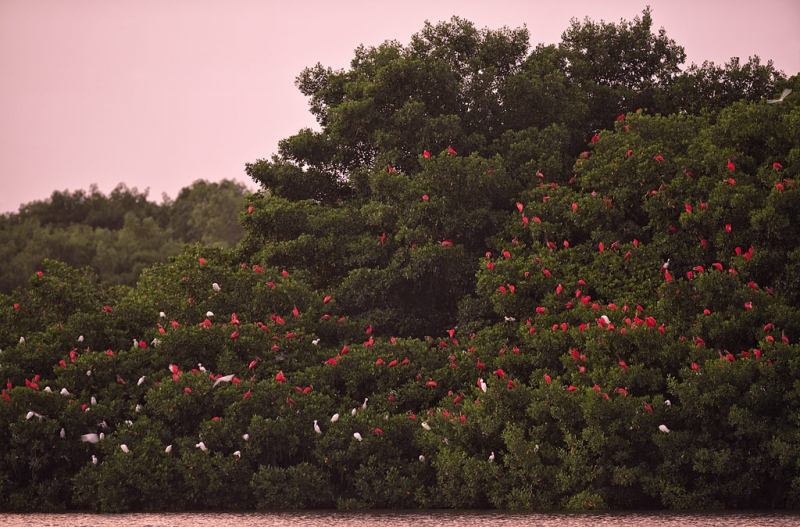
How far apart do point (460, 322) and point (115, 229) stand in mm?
59398

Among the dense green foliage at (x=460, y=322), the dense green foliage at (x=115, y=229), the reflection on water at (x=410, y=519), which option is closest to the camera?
the reflection on water at (x=410, y=519)

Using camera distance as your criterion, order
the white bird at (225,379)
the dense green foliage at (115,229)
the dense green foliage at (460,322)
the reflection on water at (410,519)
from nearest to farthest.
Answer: the reflection on water at (410,519)
the dense green foliage at (460,322)
the white bird at (225,379)
the dense green foliage at (115,229)

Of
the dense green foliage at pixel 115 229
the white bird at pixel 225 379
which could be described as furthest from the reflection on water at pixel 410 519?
the dense green foliage at pixel 115 229

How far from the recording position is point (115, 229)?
70125 mm

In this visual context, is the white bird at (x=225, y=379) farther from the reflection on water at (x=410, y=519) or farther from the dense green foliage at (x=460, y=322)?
the reflection on water at (x=410, y=519)

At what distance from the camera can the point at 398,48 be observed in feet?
56.4

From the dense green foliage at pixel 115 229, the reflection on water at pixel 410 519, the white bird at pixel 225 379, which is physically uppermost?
the dense green foliage at pixel 115 229

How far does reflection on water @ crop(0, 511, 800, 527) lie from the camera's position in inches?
388

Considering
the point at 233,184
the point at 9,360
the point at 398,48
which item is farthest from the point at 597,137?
the point at 233,184

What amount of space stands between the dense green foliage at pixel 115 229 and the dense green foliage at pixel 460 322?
38932 mm

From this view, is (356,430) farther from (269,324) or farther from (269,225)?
(269,225)

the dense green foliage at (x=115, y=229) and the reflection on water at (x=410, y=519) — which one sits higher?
the dense green foliage at (x=115, y=229)

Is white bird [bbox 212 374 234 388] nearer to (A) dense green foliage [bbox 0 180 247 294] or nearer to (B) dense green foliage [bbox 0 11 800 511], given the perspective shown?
(B) dense green foliage [bbox 0 11 800 511]

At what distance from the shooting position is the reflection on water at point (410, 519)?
9.87 meters
